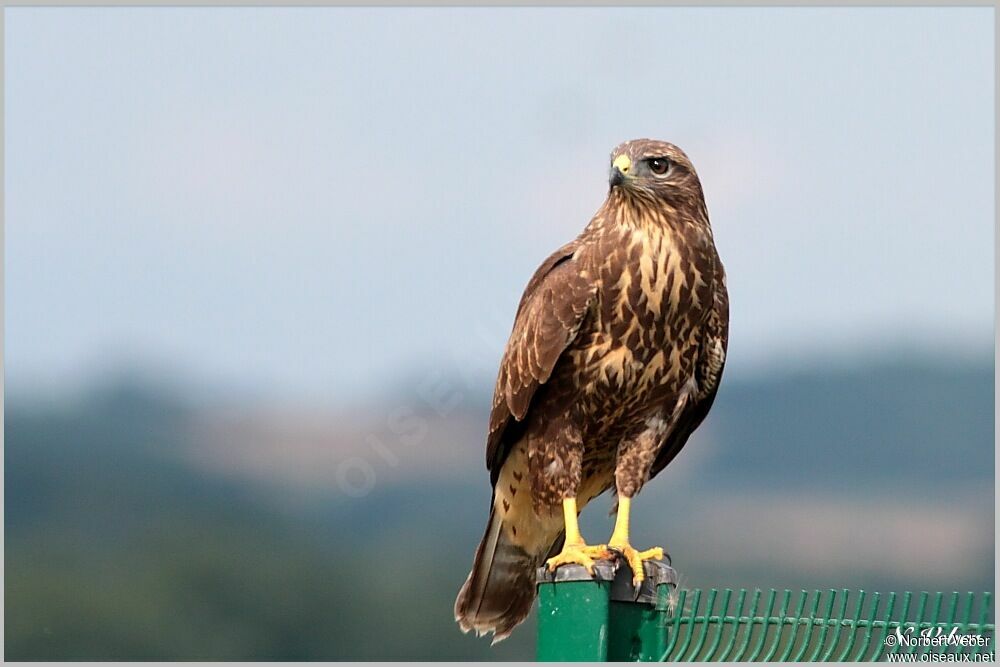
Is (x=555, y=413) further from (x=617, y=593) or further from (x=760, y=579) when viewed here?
(x=760, y=579)

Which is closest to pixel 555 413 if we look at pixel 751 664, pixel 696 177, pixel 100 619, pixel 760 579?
pixel 696 177

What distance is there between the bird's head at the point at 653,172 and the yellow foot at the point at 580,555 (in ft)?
5.16

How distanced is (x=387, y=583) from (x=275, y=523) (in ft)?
11.2

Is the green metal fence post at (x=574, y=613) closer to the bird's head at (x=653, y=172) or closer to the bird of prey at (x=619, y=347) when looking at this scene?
the bird of prey at (x=619, y=347)

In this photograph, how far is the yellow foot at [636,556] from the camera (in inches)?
304

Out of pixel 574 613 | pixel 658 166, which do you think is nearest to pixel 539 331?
pixel 658 166

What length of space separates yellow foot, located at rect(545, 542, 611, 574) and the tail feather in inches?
40.1

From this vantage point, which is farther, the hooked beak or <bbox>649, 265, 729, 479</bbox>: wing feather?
<bbox>649, 265, 729, 479</bbox>: wing feather

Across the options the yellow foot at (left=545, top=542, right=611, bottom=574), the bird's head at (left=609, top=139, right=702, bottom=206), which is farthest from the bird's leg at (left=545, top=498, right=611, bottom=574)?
the bird's head at (left=609, top=139, right=702, bottom=206)

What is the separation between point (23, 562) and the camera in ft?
158

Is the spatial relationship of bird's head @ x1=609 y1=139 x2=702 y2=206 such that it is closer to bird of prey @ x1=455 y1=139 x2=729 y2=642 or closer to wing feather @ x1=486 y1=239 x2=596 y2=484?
bird of prey @ x1=455 y1=139 x2=729 y2=642

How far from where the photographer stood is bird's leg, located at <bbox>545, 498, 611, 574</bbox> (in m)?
7.78

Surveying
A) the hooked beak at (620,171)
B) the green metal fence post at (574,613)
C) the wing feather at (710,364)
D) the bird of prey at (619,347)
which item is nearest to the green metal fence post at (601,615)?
the green metal fence post at (574,613)

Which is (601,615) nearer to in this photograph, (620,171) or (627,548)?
(627,548)
